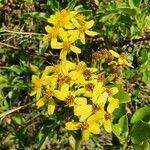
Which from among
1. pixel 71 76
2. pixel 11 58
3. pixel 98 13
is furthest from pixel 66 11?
pixel 11 58

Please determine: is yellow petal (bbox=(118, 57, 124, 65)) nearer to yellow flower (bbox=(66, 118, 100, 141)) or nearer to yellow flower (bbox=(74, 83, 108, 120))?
yellow flower (bbox=(74, 83, 108, 120))

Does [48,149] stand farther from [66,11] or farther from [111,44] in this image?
[66,11]

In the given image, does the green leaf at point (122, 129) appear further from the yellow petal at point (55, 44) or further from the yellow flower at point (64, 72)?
the yellow petal at point (55, 44)

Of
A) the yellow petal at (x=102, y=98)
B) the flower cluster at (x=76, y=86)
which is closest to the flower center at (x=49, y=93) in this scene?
the flower cluster at (x=76, y=86)

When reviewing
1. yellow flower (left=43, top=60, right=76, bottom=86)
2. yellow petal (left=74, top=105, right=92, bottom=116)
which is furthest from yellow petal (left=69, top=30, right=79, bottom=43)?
yellow petal (left=74, top=105, right=92, bottom=116)

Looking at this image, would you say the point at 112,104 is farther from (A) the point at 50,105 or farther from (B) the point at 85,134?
(A) the point at 50,105

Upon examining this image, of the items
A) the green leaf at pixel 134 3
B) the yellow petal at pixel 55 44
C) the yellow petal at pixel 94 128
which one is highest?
the green leaf at pixel 134 3
